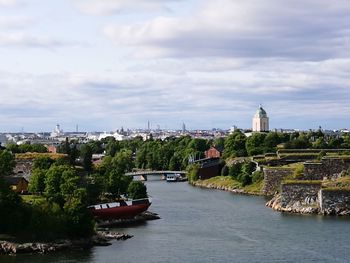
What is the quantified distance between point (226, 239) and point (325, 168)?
747 inches

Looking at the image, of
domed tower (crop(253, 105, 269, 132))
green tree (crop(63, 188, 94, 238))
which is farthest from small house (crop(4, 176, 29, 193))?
domed tower (crop(253, 105, 269, 132))

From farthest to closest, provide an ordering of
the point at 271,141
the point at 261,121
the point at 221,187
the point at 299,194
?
the point at 261,121 → the point at 271,141 → the point at 221,187 → the point at 299,194

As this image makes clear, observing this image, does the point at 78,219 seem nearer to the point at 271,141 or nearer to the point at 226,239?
the point at 226,239

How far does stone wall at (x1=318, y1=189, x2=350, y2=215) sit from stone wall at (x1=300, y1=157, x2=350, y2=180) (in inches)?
268

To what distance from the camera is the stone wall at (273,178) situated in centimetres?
5622

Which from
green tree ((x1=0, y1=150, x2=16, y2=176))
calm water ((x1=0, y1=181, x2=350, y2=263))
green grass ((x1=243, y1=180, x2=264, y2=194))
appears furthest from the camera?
green grass ((x1=243, y1=180, x2=264, y2=194))

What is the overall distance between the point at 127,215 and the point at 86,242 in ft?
28.2

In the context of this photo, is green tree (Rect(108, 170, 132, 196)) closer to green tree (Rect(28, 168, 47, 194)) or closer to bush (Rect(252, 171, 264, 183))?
green tree (Rect(28, 168, 47, 194))

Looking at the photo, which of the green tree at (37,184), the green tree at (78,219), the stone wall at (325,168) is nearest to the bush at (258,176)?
the stone wall at (325,168)

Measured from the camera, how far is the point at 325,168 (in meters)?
52.0

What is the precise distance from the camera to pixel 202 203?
51188 millimetres

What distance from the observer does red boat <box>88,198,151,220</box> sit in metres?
40.2

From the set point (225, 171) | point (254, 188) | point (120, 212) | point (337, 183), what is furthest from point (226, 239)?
point (225, 171)

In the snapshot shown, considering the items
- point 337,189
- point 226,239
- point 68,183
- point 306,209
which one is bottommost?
point 226,239
